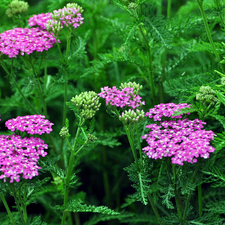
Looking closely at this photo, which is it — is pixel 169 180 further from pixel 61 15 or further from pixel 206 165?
pixel 61 15

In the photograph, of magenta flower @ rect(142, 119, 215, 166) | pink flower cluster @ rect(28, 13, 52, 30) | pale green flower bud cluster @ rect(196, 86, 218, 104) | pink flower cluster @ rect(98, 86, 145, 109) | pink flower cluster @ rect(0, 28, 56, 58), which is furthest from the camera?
pink flower cluster @ rect(28, 13, 52, 30)

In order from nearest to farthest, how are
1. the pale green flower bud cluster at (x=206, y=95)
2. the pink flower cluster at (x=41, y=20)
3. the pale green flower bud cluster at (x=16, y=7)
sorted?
1. the pale green flower bud cluster at (x=206, y=95)
2. the pink flower cluster at (x=41, y=20)
3. the pale green flower bud cluster at (x=16, y=7)

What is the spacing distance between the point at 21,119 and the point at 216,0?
1.37 metres

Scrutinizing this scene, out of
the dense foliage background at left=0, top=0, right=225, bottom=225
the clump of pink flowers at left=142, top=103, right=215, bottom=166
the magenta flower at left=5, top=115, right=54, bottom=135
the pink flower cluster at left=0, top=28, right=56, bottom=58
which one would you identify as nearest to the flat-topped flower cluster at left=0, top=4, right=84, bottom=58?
the pink flower cluster at left=0, top=28, right=56, bottom=58

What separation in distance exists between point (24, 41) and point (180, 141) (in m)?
1.23

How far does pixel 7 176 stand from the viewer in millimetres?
1596

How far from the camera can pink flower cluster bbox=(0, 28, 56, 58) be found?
215 cm

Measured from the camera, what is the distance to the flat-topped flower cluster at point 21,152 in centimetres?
163

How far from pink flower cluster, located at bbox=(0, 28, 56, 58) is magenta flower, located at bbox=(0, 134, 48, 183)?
60 cm

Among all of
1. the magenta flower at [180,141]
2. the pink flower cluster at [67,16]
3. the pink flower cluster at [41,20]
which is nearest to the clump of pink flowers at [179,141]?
the magenta flower at [180,141]

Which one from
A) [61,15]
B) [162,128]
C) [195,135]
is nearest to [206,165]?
[195,135]

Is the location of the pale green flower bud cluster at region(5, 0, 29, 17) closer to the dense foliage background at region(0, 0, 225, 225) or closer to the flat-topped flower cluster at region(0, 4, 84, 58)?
the dense foliage background at region(0, 0, 225, 225)

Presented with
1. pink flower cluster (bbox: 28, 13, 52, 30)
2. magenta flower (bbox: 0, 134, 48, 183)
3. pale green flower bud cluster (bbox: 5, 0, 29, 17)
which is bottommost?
magenta flower (bbox: 0, 134, 48, 183)

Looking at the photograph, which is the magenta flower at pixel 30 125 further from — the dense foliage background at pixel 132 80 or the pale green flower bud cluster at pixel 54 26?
the pale green flower bud cluster at pixel 54 26
